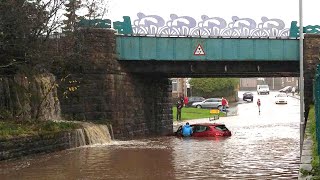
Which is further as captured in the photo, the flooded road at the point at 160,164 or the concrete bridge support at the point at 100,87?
the concrete bridge support at the point at 100,87

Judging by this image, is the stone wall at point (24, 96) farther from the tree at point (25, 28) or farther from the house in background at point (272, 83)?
the house in background at point (272, 83)

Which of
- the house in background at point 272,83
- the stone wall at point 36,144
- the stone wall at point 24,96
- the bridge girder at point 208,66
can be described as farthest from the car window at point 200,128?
the house in background at point 272,83

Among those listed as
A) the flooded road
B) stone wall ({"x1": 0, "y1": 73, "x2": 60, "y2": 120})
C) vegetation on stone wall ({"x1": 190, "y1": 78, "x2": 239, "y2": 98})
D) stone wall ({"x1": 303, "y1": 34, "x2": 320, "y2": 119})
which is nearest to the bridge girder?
stone wall ({"x1": 303, "y1": 34, "x2": 320, "y2": 119})

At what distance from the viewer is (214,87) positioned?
88.7 m

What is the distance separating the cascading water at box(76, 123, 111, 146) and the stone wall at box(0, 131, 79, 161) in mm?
498

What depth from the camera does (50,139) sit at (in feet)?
67.6

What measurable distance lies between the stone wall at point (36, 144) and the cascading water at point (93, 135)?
50 centimetres

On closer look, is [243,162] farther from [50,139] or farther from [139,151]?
[50,139]

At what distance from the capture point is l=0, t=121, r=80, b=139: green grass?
18.7 m

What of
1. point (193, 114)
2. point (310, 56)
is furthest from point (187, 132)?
point (193, 114)

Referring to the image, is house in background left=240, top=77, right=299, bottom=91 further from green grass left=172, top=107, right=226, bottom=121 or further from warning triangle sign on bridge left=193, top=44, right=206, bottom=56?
warning triangle sign on bridge left=193, top=44, right=206, bottom=56

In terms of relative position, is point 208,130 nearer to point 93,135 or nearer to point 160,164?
point 93,135

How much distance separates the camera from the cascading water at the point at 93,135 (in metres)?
23.2

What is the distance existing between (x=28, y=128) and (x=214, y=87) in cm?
6974
